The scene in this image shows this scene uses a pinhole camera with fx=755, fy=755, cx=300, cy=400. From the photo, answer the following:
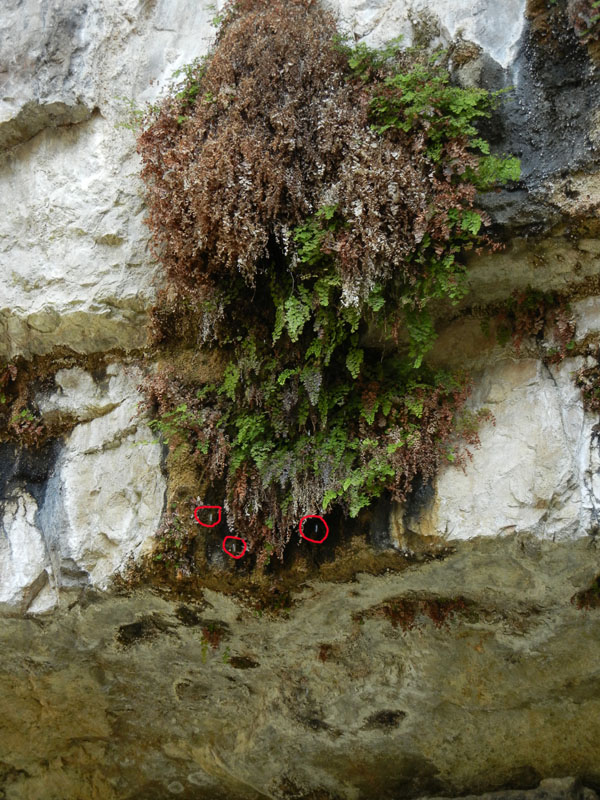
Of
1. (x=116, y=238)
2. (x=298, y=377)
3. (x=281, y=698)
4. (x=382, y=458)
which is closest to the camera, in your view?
(x=382, y=458)

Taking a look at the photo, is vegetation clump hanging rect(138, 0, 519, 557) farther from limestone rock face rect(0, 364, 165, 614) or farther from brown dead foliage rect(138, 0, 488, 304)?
limestone rock face rect(0, 364, 165, 614)

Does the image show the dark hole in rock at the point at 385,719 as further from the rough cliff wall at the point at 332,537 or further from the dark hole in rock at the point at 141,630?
the dark hole in rock at the point at 141,630

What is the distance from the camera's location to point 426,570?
5188 millimetres

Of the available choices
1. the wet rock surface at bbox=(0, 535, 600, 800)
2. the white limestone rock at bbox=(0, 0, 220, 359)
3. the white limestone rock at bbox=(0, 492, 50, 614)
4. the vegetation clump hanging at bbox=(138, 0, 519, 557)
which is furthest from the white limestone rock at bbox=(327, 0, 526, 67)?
the white limestone rock at bbox=(0, 492, 50, 614)

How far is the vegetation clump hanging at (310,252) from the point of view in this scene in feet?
16.0

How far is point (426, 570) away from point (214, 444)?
174 cm

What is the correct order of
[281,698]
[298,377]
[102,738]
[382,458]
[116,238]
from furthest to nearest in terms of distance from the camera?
1. [102,738]
2. [281,698]
3. [116,238]
4. [298,377]
5. [382,458]

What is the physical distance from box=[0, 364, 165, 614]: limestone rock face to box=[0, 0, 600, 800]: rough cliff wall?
0.06 ft

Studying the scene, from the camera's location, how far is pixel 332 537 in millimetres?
5320

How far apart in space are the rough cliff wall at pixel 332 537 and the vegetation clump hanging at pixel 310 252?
0.29 m

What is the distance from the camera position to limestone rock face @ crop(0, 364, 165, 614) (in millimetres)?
5703

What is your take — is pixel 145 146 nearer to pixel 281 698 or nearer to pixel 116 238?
pixel 116 238

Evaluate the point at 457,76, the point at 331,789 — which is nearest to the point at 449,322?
the point at 457,76

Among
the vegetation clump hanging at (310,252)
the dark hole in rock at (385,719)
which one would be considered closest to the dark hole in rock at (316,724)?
the dark hole in rock at (385,719)
